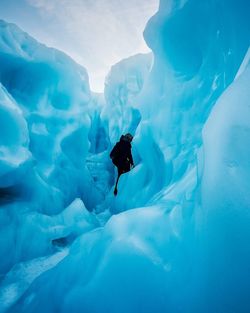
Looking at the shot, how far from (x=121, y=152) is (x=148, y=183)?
1.50m

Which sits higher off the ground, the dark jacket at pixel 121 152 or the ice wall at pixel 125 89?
the ice wall at pixel 125 89

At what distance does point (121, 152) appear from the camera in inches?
209

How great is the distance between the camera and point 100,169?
777 centimetres

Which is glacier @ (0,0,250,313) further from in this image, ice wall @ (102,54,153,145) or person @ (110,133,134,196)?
ice wall @ (102,54,153,145)

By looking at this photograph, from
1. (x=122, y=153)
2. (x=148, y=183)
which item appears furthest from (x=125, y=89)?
(x=148, y=183)

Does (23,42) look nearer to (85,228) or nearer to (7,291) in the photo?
(85,228)

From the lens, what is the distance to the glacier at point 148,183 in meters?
1.10

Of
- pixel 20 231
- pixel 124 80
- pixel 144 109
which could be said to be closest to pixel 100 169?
pixel 124 80

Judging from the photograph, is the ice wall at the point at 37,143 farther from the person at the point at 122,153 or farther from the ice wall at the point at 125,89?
the ice wall at the point at 125,89

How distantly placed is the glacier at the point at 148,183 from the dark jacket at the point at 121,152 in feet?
1.59

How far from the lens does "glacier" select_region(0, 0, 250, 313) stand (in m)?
1.10

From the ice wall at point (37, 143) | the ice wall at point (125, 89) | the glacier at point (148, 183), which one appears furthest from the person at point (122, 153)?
the ice wall at point (125, 89)

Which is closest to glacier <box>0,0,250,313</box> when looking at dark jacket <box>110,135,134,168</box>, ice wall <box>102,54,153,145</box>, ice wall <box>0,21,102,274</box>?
ice wall <box>0,21,102,274</box>

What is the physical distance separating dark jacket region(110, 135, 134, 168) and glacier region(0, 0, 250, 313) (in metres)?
0.48
